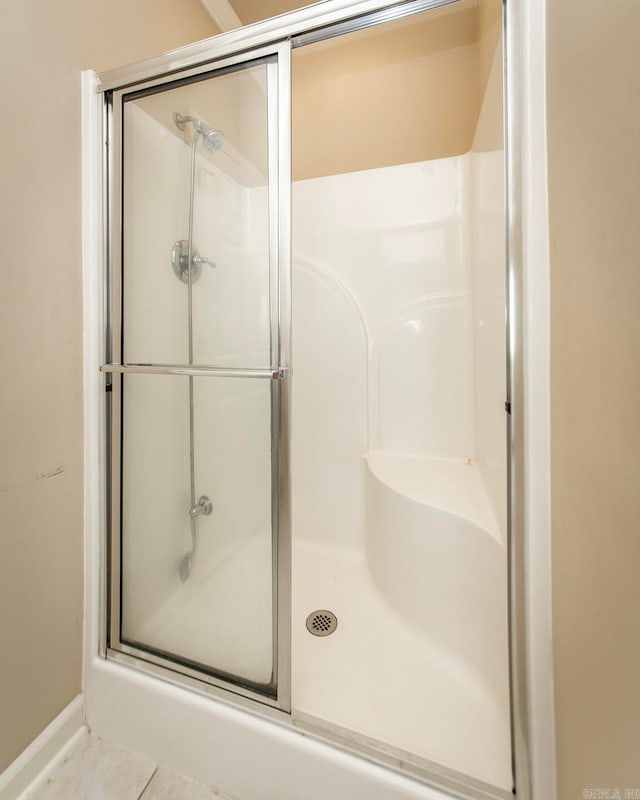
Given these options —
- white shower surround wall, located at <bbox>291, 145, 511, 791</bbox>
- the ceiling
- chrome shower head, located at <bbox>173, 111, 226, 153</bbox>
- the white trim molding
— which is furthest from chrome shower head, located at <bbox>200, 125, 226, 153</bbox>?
the ceiling

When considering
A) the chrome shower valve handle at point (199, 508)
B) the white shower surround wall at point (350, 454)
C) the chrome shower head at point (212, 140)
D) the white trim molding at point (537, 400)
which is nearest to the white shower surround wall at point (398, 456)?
the white shower surround wall at point (350, 454)

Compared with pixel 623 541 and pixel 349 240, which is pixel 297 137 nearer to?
pixel 349 240

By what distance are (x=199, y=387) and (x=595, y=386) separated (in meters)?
0.98

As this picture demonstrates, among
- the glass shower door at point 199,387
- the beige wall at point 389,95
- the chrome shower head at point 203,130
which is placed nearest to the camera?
the glass shower door at point 199,387

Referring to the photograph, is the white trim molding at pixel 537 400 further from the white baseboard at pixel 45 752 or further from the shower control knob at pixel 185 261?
the white baseboard at pixel 45 752

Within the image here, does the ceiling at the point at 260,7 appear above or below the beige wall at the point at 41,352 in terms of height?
above

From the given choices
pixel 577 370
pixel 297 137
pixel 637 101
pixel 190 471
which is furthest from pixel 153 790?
pixel 297 137

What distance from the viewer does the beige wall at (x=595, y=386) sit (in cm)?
40

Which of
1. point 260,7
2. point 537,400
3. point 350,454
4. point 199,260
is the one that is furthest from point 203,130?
point 350,454

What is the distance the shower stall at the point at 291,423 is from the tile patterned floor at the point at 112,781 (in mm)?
48

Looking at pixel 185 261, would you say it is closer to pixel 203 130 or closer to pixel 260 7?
pixel 203 130

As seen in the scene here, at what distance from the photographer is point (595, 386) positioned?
0.50 m

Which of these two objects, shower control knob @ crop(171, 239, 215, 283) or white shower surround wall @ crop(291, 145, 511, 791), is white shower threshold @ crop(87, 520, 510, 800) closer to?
white shower surround wall @ crop(291, 145, 511, 791)

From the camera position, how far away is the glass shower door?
888mm
